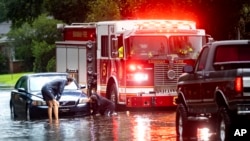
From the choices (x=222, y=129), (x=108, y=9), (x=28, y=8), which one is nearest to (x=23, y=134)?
(x=222, y=129)

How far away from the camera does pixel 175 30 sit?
2548 cm

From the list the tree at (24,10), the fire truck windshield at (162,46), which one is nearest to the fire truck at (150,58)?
the fire truck windshield at (162,46)

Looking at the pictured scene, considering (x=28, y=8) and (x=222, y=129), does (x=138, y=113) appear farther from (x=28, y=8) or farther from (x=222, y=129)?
(x=28, y=8)

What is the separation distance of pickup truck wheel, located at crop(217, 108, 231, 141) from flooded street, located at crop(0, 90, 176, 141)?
2287 mm

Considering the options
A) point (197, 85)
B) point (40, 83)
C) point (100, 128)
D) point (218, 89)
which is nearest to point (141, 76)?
point (40, 83)

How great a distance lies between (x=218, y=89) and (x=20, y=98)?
39.9ft

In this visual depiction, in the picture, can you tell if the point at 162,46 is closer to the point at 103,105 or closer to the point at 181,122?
the point at 103,105

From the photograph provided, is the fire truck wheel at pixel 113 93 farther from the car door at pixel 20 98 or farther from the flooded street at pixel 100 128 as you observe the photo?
the car door at pixel 20 98

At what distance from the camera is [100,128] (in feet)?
65.2

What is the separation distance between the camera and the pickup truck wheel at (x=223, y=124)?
13773 mm

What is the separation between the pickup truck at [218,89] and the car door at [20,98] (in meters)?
8.69

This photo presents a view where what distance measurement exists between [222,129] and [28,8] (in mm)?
53503

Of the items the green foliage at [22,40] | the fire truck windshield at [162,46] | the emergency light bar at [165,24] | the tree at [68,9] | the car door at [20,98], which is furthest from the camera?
the green foliage at [22,40]

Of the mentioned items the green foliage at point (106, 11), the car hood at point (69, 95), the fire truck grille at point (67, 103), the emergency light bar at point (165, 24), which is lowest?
the fire truck grille at point (67, 103)
